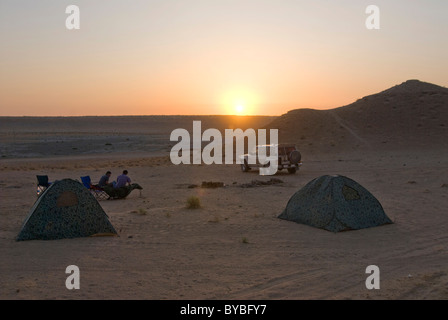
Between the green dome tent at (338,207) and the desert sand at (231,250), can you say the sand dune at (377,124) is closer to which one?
the desert sand at (231,250)

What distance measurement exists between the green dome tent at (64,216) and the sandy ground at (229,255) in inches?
15.1

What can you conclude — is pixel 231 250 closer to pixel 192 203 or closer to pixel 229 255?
pixel 229 255

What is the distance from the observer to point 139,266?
955 cm

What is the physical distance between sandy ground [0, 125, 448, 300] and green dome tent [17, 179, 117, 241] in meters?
0.38

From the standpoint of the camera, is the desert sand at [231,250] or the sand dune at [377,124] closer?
the desert sand at [231,250]

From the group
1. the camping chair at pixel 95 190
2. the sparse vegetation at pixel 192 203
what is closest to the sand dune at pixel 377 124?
the camping chair at pixel 95 190

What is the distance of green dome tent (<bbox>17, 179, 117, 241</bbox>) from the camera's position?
11.6m

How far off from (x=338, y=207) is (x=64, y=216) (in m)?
7.44

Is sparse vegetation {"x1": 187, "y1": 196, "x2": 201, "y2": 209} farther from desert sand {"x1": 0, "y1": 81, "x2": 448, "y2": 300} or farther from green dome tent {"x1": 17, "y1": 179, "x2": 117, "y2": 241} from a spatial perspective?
green dome tent {"x1": 17, "y1": 179, "x2": 117, "y2": 241}

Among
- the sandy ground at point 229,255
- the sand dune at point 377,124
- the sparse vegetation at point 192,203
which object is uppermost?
the sand dune at point 377,124

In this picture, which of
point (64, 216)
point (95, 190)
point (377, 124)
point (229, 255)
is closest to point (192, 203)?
point (95, 190)

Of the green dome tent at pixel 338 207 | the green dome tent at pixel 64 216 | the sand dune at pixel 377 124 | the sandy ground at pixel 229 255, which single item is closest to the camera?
the sandy ground at pixel 229 255

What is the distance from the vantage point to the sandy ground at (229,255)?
8.03m

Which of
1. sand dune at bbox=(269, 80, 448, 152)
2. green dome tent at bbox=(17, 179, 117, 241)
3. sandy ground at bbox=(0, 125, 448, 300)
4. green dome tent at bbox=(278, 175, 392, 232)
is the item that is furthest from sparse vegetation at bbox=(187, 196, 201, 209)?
sand dune at bbox=(269, 80, 448, 152)
